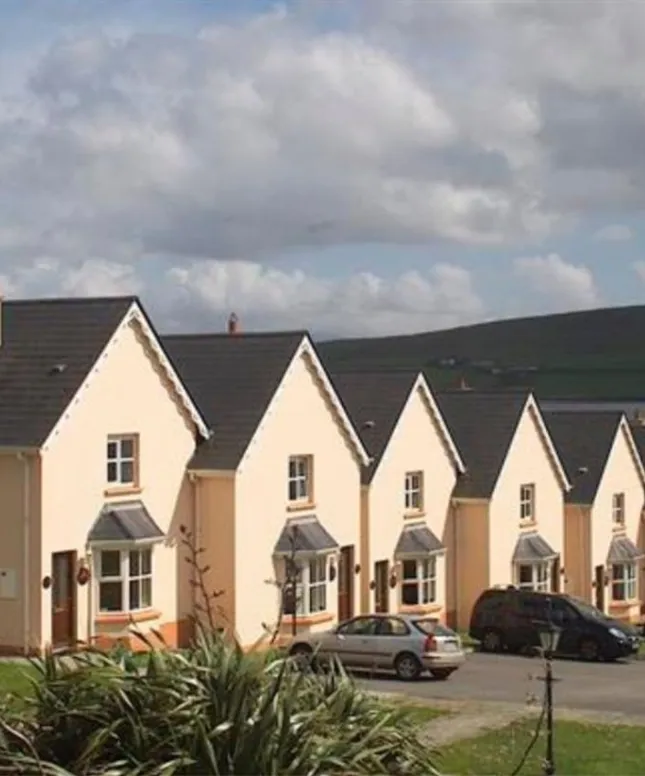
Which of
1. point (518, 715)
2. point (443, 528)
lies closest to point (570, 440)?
point (443, 528)

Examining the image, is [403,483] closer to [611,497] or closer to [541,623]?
[541,623]

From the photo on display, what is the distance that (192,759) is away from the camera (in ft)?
42.5

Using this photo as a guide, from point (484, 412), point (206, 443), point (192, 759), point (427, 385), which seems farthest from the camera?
point (484, 412)

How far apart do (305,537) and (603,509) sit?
1909 cm

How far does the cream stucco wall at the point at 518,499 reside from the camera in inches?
1838

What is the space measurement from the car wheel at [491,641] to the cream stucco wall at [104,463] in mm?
8985

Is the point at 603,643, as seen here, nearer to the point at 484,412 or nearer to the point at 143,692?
the point at 484,412

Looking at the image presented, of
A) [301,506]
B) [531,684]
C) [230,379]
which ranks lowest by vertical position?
[531,684]

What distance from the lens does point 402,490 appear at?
4359 centimetres

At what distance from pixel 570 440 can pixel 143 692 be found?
44131mm

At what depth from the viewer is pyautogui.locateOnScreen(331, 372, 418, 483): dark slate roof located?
4281 centimetres

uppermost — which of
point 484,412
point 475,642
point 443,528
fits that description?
point 484,412

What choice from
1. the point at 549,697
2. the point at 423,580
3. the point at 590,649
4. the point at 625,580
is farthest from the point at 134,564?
the point at 625,580

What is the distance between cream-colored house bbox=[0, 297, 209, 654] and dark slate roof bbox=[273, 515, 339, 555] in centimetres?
281
